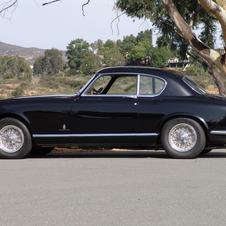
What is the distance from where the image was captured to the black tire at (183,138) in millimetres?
7301

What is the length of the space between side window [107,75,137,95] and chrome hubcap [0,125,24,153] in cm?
190

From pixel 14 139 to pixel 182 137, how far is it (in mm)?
3109

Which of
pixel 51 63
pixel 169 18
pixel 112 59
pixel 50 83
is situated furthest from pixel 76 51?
pixel 169 18

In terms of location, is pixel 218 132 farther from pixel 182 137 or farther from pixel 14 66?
pixel 14 66

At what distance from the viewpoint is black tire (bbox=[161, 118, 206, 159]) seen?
7.30m

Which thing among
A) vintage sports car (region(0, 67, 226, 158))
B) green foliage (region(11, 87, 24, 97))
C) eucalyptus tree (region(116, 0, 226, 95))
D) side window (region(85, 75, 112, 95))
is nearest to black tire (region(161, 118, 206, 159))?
vintage sports car (region(0, 67, 226, 158))

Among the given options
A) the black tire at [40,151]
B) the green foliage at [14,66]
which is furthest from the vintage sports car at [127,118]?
the green foliage at [14,66]

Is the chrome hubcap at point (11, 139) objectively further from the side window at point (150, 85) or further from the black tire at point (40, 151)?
the side window at point (150, 85)

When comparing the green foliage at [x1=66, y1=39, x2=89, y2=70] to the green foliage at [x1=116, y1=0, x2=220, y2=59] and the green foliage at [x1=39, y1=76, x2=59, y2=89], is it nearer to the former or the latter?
the green foliage at [x1=39, y1=76, x2=59, y2=89]
